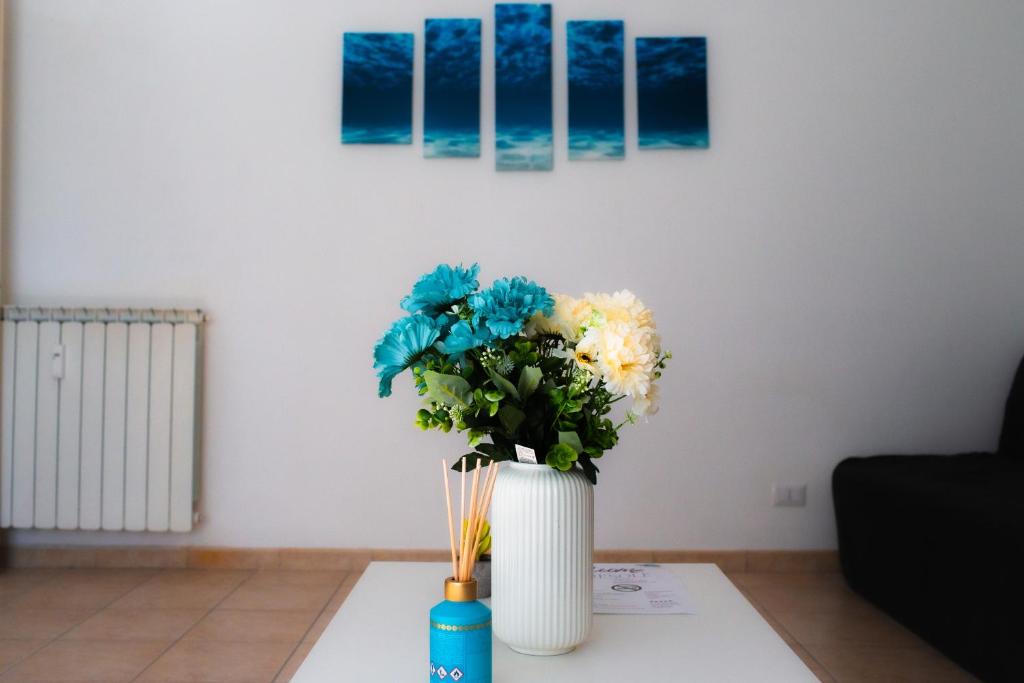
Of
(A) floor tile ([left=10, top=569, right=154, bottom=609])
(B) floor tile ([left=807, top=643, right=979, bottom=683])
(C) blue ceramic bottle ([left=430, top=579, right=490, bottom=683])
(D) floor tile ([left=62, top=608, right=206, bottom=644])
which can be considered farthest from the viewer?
(A) floor tile ([left=10, top=569, right=154, bottom=609])

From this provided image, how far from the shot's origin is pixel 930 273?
2.82 meters

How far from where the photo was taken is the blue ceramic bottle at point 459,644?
2.99 ft

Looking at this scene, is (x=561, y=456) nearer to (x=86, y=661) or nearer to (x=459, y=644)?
(x=459, y=644)

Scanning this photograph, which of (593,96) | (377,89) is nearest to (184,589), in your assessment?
(377,89)

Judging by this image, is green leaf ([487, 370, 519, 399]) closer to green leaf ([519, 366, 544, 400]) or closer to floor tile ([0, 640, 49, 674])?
green leaf ([519, 366, 544, 400])

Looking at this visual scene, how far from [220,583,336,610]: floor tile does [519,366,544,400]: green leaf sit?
1.67 metres

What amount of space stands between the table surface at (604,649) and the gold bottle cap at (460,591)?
0.13 m

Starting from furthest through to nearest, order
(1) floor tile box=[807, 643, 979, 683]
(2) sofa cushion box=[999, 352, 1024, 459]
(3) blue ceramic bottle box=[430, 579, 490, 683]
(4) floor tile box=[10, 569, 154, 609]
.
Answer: (2) sofa cushion box=[999, 352, 1024, 459] < (4) floor tile box=[10, 569, 154, 609] < (1) floor tile box=[807, 643, 979, 683] < (3) blue ceramic bottle box=[430, 579, 490, 683]

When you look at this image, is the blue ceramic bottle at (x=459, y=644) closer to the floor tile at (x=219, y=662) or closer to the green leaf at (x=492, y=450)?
the green leaf at (x=492, y=450)

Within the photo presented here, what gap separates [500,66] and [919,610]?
7.36 ft

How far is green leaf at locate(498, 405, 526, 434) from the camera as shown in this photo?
41.0 inches

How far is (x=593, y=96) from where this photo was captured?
9.15 feet

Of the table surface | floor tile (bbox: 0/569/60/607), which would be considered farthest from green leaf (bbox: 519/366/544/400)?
floor tile (bbox: 0/569/60/607)

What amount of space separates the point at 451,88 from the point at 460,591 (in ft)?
7.32
